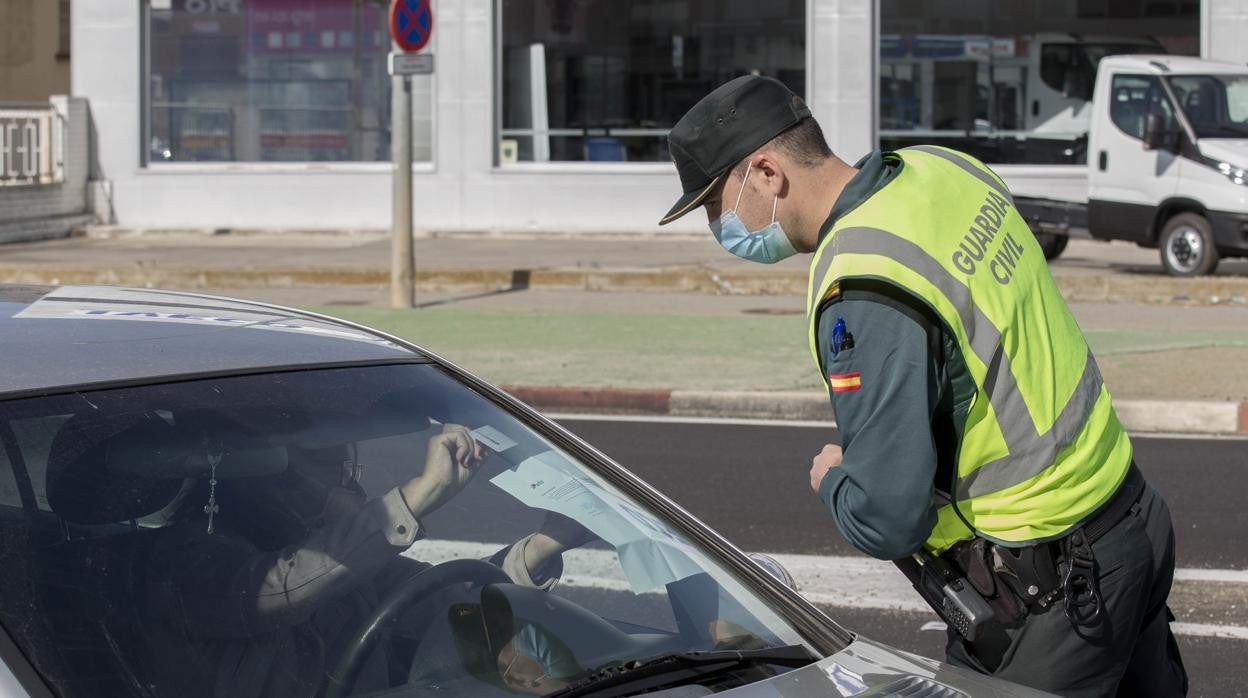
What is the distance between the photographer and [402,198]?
1405 cm

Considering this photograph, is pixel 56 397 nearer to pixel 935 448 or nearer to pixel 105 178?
pixel 935 448

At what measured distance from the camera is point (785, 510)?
744 cm

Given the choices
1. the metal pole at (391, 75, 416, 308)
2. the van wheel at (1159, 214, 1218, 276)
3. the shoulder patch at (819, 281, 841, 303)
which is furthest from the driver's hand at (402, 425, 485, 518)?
the van wheel at (1159, 214, 1218, 276)

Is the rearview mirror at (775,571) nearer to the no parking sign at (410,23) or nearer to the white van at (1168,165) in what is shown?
the no parking sign at (410,23)

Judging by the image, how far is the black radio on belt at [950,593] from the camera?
8.98ft

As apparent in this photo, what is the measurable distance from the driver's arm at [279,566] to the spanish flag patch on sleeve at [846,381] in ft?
2.44

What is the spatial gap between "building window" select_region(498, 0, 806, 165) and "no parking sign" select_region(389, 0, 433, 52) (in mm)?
Result: 7383

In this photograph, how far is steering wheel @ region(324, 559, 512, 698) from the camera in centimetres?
247

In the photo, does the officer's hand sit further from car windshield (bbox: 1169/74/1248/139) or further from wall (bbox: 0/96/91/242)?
wall (bbox: 0/96/91/242)

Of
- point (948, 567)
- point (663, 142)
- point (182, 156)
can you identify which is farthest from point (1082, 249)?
point (948, 567)

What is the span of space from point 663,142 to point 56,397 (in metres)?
18.4

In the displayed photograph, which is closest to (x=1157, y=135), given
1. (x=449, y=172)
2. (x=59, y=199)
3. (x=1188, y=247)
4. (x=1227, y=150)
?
(x=1227, y=150)

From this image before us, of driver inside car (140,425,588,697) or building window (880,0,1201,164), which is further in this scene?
building window (880,0,1201,164)

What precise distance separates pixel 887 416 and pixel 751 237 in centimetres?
45
